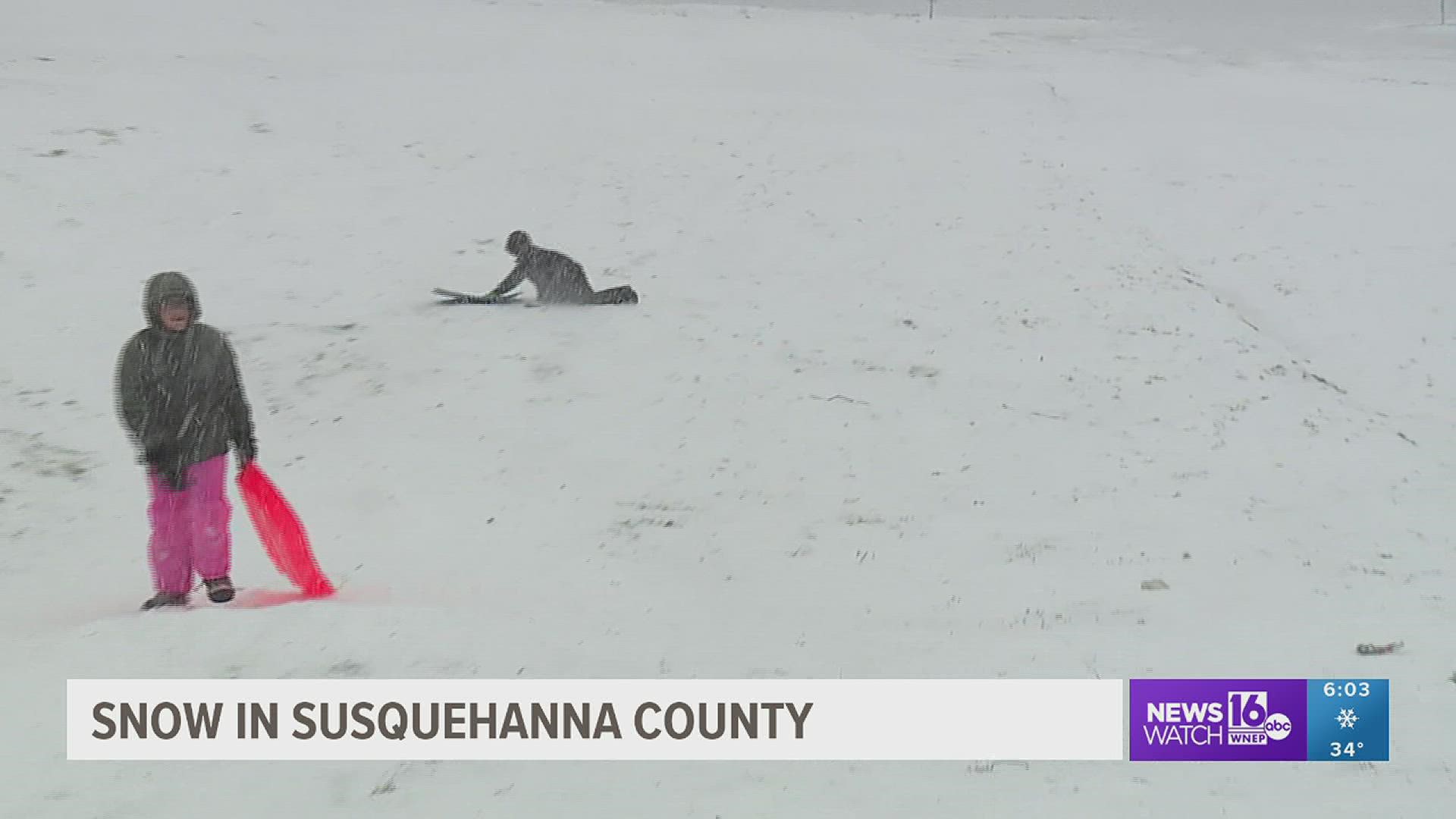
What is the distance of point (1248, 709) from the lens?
5.81 meters

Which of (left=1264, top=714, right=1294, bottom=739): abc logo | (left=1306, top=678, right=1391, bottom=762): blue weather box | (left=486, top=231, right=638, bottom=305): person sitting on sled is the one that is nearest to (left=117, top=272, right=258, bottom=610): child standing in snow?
(left=1264, top=714, right=1294, bottom=739): abc logo

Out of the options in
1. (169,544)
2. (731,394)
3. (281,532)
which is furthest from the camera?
(731,394)

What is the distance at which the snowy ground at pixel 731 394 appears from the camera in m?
5.96

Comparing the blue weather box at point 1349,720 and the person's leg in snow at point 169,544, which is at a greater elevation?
the person's leg in snow at point 169,544

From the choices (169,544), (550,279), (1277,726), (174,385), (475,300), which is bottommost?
(1277,726)

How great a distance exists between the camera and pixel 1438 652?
6.65 m

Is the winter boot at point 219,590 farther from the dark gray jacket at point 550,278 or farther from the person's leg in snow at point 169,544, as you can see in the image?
the dark gray jacket at point 550,278

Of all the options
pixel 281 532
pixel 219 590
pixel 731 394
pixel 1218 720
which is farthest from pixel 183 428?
pixel 731 394

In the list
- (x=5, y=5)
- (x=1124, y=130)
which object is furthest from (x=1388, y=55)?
(x=5, y=5)

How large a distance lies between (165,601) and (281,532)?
30.3 inches

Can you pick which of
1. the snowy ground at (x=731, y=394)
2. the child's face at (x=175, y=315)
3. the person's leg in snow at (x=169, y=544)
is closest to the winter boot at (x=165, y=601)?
the person's leg in snow at (x=169, y=544)

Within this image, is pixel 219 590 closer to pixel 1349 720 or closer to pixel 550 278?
pixel 1349 720

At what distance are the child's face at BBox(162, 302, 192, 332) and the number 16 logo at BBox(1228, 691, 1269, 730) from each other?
6214 mm

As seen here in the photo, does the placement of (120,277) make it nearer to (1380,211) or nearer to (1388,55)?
(1380,211)
